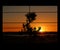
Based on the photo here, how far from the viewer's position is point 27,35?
5.12 meters

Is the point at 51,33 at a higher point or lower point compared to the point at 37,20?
lower

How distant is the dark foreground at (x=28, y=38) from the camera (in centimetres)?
498

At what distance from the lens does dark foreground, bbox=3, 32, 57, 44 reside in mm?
4980

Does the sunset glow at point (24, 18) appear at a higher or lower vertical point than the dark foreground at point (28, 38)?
higher

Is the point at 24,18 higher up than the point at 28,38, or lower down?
higher up

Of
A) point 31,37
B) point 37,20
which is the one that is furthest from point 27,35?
point 37,20

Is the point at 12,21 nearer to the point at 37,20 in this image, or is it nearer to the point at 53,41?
the point at 37,20

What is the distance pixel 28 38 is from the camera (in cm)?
505

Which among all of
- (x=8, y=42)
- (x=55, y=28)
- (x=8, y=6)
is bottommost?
(x=8, y=42)

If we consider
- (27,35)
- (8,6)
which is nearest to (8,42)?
(27,35)

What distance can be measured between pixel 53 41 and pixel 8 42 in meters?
1.38

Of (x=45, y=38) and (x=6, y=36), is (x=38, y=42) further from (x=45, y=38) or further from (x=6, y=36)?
(x=6, y=36)

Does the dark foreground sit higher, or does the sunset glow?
the sunset glow

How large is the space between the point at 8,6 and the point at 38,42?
1441mm
